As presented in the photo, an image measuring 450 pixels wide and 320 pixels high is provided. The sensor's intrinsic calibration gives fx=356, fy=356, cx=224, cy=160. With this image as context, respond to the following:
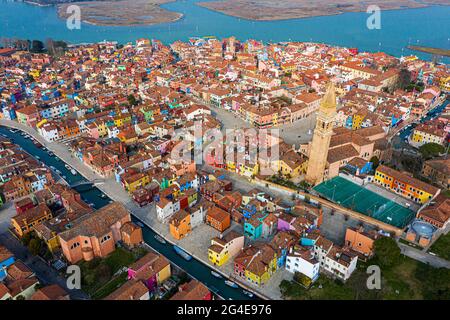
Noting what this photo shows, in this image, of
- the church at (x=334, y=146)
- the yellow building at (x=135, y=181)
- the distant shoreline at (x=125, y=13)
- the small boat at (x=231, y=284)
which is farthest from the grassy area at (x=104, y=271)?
the distant shoreline at (x=125, y=13)

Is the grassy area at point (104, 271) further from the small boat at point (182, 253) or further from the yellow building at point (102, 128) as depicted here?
the yellow building at point (102, 128)

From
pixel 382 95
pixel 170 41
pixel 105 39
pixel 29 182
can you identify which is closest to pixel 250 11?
pixel 170 41

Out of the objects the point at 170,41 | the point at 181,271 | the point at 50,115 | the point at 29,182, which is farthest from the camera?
the point at 170,41

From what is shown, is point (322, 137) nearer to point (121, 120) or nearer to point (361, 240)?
point (361, 240)

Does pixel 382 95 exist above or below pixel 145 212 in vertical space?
above

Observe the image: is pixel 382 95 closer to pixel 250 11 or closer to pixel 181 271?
pixel 181 271

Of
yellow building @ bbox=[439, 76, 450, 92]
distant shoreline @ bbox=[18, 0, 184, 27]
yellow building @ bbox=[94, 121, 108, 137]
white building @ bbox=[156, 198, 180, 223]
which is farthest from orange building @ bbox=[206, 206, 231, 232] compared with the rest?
distant shoreline @ bbox=[18, 0, 184, 27]
